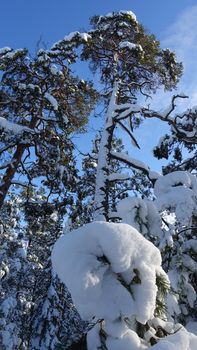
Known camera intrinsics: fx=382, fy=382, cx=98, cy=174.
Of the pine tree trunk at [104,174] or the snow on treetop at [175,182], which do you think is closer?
the snow on treetop at [175,182]

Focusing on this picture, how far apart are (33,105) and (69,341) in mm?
10413

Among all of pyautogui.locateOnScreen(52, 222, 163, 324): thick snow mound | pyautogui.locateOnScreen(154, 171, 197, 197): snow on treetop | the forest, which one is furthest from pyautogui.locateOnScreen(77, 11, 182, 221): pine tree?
pyautogui.locateOnScreen(52, 222, 163, 324): thick snow mound

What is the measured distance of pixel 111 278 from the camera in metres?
2.56

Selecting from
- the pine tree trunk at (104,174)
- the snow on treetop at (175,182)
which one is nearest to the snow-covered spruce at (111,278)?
the snow on treetop at (175,182)

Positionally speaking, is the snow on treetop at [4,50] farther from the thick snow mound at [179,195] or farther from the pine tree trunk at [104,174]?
the thick snow mound at [179,195]

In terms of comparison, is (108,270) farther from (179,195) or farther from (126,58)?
(126,58)

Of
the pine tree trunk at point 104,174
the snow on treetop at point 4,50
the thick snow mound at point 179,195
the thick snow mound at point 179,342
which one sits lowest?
the thick snow mound at point 179,342

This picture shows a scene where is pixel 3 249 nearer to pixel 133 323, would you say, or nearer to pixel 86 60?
pixel 86 60

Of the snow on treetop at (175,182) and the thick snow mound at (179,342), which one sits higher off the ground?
the snow on treetop at (175,182)

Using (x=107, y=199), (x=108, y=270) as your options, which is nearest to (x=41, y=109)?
(x=107, y=199)

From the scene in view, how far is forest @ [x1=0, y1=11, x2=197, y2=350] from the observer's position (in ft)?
8.25

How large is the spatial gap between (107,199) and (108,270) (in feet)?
18.5

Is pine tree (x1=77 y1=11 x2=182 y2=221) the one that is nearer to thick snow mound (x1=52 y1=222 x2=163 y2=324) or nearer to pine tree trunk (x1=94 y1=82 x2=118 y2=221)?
pine tree trunk (x1=94 y1=82 x2=118 y2=221)

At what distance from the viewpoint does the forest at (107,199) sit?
8.25 feet
